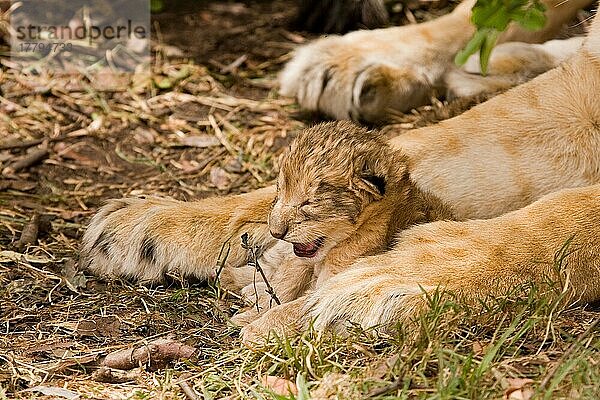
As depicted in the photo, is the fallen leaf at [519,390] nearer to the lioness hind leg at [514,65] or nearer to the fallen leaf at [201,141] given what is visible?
the lioness hind leg at [514,65]

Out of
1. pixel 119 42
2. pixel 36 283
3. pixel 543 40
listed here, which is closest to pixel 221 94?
pixel 119 42

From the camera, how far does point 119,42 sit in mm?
4887

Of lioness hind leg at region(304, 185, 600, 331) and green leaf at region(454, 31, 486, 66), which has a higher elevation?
green leaf at region(454, 31, 486, 66)

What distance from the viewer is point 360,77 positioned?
377 centimetres

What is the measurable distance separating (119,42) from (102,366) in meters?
2.77

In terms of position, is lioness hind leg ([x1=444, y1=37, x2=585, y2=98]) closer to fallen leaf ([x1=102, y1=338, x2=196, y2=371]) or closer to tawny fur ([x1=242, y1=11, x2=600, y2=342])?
tawny fur ([x1=242, y1=11, x2=600, y2=342])

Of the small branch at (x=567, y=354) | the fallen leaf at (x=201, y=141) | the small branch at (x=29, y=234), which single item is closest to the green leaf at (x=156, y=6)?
the fallen leaf at (x=201, y=141)

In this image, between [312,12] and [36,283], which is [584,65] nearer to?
[36,283]

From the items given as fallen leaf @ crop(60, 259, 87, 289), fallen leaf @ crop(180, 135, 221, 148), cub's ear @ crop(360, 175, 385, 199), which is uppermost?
cub's ear @ crop(360, 175, 385, 199)

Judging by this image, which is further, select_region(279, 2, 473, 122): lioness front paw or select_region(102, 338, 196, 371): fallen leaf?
select_region(279, 2, 473, 122): lioness front paw

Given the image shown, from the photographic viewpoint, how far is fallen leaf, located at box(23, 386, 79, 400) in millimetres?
2224

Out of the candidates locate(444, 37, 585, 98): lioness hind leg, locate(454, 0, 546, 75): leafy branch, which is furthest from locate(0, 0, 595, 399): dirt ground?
locate(454, 0, 546, 75): leafy branch

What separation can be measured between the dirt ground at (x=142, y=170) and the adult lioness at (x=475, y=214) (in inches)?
4.2

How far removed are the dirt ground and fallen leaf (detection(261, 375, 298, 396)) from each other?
35 mm
